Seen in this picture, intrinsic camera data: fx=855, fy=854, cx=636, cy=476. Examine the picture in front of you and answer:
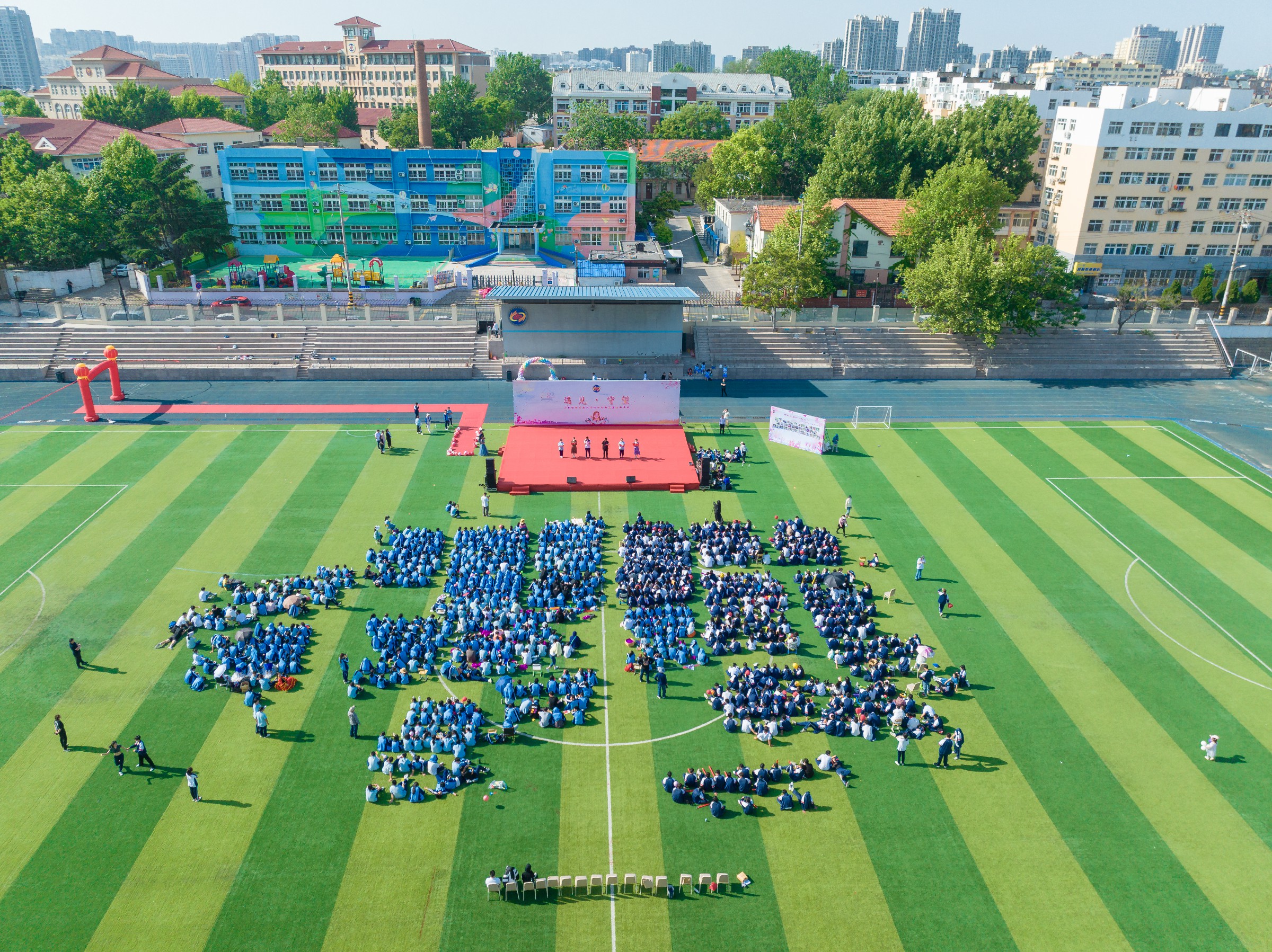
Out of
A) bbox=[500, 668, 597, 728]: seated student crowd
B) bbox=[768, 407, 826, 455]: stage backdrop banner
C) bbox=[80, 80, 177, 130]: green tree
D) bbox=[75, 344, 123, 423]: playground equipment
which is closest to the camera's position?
bbox=[500, 668, 597, 728]: seated student crowd

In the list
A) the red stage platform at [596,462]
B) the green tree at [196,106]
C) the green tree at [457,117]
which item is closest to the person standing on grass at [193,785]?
the red stage platform at [596,462]

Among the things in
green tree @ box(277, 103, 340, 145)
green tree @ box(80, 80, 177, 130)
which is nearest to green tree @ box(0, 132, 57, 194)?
green tree @ box(277, 103, 340, 145)

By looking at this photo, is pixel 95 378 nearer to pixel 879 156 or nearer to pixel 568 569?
pixel 568 569

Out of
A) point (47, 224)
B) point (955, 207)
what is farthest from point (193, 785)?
point (47, 224)

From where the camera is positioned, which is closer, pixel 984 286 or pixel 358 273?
pixel 984 286

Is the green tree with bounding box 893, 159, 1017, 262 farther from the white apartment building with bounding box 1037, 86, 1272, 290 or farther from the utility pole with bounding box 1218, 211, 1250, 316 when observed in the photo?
the utility pole with bounding box 1218, 211, 1250, 316

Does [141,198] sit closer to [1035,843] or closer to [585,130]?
[585,130]
